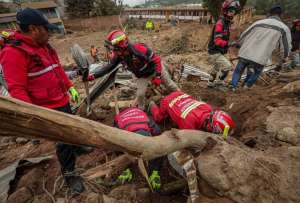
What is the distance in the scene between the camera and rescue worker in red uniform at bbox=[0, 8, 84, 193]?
1812 millimetres

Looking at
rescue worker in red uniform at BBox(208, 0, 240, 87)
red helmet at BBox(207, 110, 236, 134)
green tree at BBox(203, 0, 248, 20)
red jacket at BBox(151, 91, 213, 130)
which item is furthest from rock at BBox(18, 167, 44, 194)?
green tree at BBox(203, 0, 248, 20)

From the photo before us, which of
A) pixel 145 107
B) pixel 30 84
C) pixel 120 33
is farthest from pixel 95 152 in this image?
pixel 120 33

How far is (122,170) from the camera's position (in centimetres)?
245

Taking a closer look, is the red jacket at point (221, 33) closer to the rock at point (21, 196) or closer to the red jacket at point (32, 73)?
the red jacket at point (32, 73)

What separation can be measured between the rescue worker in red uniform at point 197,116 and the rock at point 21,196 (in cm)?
206

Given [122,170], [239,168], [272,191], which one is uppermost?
[239,168]

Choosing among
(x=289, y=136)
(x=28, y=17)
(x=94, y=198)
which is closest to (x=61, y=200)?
(x=94, y=198)

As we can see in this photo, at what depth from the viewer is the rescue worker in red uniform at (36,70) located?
1812 millimetres

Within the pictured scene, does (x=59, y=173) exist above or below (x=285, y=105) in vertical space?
below

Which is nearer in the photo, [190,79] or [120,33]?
[120,33]

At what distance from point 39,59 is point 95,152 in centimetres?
166

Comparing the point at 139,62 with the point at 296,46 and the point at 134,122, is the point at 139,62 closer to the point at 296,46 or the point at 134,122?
the point at 134,122

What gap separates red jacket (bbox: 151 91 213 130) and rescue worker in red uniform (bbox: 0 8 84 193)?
57.1 inches

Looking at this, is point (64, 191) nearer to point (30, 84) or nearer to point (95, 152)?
point (95, 152)
